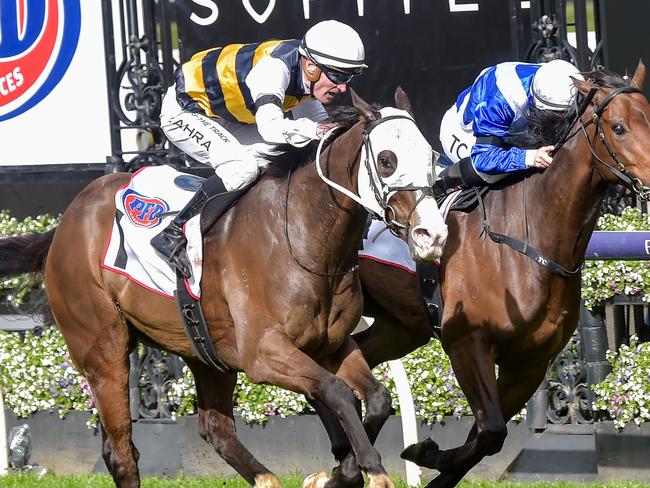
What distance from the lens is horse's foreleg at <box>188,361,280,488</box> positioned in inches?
222

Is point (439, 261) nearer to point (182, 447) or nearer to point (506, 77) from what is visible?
point (506, 77)

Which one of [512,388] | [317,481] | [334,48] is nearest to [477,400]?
[512,388]

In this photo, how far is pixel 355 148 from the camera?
4.83m

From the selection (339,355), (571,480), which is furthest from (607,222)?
(339,355)

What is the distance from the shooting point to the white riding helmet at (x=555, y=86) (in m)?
5.36

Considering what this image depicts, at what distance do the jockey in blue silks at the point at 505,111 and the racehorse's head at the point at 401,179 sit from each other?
2.85ft

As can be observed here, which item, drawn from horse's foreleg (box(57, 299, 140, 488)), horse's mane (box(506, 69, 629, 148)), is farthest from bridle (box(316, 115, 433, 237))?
horse's foreleg (box(57, 299, 140, 488))

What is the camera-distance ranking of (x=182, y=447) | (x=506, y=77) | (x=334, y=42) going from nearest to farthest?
(x=334, y=42) → (x=506, y=77) → (x=182, y=447)

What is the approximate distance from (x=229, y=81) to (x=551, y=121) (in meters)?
1.34

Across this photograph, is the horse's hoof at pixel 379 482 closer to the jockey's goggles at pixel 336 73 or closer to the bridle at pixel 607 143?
the bridle at pixel 607 143

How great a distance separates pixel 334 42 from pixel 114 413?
6.21 ft

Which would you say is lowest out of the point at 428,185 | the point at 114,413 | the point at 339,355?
the point at 114,413

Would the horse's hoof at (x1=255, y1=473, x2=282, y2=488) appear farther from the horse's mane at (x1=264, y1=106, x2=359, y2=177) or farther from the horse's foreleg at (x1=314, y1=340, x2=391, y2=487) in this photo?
the horse's mane at (x1=264, y1=106, x2=359, y2=177)

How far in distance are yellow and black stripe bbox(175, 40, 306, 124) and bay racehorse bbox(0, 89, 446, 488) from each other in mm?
357
